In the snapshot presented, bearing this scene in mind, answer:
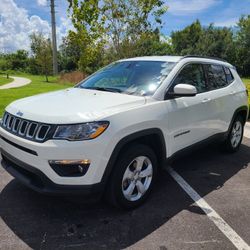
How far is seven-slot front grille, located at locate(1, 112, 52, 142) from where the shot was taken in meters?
3.11

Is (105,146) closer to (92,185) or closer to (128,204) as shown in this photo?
(92,185)

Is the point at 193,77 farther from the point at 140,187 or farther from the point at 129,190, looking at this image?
the point at 129,190

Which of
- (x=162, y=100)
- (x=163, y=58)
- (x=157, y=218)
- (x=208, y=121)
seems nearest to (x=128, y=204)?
(x=157, y=218)

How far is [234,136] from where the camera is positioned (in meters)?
5.88

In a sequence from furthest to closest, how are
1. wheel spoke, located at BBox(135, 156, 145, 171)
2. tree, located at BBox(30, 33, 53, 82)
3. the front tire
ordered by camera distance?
tree, located at BBox(30, 33, 53, 82), wheel spoke, located at BBox(135, 156, 145, 171), the front tire

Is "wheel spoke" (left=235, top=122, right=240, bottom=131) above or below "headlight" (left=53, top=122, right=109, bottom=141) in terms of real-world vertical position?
below

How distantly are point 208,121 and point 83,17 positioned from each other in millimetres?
11495

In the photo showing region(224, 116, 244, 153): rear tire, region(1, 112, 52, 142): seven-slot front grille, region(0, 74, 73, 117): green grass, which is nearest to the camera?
region(1, 112, 52, 142): seven-slot front grille

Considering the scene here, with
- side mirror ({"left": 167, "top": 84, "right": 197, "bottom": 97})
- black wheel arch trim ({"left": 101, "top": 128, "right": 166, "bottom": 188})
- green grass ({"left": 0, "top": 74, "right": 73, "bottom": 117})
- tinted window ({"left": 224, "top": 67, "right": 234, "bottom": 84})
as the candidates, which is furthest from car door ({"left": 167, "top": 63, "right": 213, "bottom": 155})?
green grass ({"left": 0, "top": 74, "right": 73, "bottom": 117})

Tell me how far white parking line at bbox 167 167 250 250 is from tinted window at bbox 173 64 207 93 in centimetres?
137

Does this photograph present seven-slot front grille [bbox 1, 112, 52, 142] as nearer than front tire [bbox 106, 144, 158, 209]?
Yes

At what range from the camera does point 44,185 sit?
3.15 meters

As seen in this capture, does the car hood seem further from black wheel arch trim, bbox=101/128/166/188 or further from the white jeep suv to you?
black wheel arch trim, bbox=101/128/166/188

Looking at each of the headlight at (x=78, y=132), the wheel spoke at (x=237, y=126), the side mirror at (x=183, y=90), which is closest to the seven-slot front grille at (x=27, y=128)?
the headlight at (x=78, y=132)
